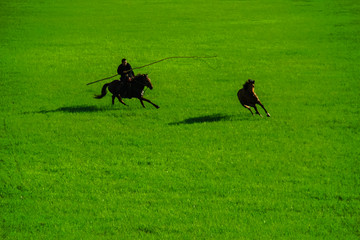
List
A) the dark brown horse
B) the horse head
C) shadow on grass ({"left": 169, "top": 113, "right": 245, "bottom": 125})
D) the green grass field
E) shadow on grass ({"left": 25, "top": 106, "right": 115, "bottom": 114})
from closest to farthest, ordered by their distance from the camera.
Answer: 1. the green grass field
2. the horse head
3. the dark brown horse
4. shadow on grass ({"left": 169, "top": 113, "right": 245, "bottom": 125})
5. shadow on grass ({"left": 25, "top": 106, "right": 115, "bottom": 114})

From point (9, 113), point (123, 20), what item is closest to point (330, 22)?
point (123, 20)

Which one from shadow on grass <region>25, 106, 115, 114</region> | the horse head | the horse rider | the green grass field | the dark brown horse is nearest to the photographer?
the green grass field

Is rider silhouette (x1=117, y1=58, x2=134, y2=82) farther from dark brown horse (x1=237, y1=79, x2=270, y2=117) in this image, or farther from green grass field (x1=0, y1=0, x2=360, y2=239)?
dark brown horse (x1=237, y1=79, x2=270, y2=117)

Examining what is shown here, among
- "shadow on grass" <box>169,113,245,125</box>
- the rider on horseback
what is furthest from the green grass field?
the rider on horseback

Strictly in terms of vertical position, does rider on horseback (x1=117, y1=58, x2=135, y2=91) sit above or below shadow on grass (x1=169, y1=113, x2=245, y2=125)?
above

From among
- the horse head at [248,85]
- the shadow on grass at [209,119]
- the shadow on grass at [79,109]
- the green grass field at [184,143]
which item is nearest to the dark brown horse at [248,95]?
the horse head at [248,85]

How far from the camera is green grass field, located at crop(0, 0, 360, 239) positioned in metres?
11.3

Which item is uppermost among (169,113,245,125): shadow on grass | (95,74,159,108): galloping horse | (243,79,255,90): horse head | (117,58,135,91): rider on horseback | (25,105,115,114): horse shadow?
(243,79,255,90): horse head

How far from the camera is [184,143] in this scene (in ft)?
52.7

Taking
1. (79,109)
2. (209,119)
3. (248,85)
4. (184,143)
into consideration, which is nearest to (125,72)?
(79,109)

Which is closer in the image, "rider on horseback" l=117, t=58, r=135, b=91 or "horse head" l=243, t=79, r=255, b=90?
"horse head" l=243, t=79, r=255, b=90

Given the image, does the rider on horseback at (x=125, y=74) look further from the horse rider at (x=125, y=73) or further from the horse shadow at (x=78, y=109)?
the horse shadow at (x=78, y=109)

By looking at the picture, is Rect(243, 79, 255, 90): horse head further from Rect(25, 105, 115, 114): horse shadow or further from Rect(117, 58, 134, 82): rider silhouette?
Rect(25, 105, 115, 114): horse shadow

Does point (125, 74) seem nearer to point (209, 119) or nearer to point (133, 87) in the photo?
point (133, 87)
